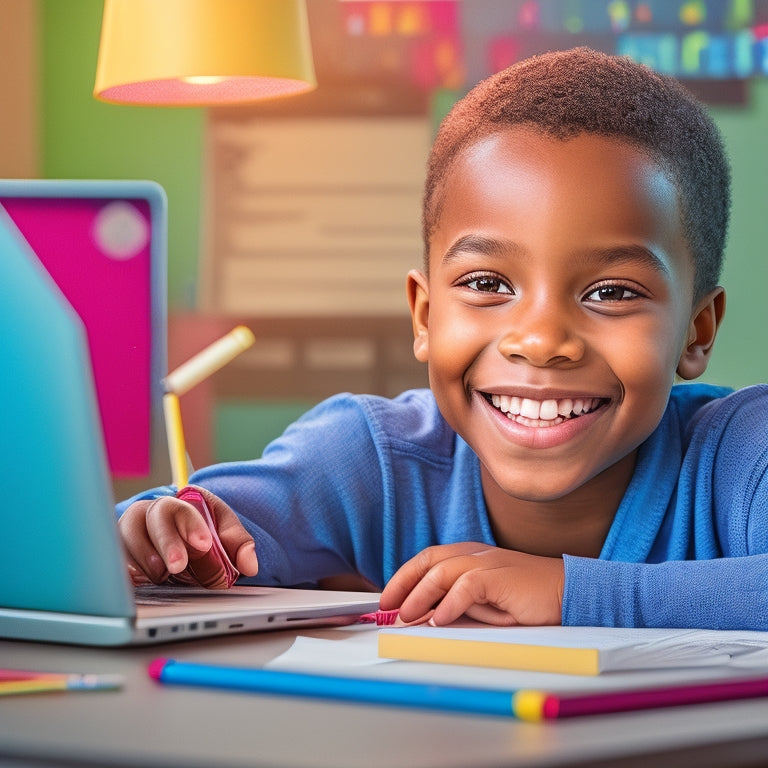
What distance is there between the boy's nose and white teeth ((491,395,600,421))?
4cm

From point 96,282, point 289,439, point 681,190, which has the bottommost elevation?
point 289,439

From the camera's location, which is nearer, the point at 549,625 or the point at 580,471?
the point at 549,625

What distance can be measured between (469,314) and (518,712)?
58 cm

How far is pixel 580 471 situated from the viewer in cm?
95

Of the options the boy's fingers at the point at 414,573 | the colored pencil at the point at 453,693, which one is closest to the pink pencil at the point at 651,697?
the colored pencil at the point at 453,693

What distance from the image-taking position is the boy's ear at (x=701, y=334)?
1.03 m

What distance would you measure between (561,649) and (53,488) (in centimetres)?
24

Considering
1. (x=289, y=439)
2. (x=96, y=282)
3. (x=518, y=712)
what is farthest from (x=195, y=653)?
(x=96, y=282)

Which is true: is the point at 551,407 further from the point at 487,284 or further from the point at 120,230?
the point at 120,230

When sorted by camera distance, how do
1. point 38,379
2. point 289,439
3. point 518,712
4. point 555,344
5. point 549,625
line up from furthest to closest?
point 289,439 < point 555,344 < point 549,625 < point 38,379 < point 518,712

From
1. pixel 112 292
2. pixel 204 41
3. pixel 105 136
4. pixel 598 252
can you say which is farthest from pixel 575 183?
pixel 105 136

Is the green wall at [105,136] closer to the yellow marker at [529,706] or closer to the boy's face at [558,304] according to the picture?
the boy's face at [558,304]

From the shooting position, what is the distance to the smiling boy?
794mm

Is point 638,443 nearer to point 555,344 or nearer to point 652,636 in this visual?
point 555,344
